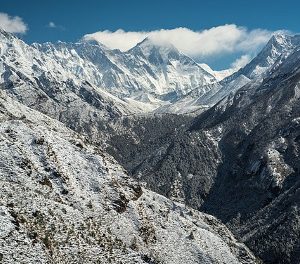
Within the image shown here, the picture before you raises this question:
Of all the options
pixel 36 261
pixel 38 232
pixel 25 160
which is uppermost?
pixel 25 160

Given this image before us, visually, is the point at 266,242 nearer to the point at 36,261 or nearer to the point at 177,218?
the point at 177,218

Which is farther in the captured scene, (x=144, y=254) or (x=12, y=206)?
(x=144, y=254)

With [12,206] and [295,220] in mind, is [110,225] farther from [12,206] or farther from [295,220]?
[295,220]

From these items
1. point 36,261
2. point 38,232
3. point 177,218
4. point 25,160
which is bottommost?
point 36,261

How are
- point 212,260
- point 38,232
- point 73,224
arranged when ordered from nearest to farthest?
point 38,232 < point 73,224 < point 212,260

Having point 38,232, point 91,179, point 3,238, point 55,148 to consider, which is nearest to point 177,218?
point 91,179

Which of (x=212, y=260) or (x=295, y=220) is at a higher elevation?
(x=295, y=220)

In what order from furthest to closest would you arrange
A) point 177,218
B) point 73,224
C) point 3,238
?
point 177,218
point 73,224
point 3,238

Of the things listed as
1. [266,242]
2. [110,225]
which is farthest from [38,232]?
[266,242]

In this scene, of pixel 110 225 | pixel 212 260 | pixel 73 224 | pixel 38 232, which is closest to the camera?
pixel 38 232
